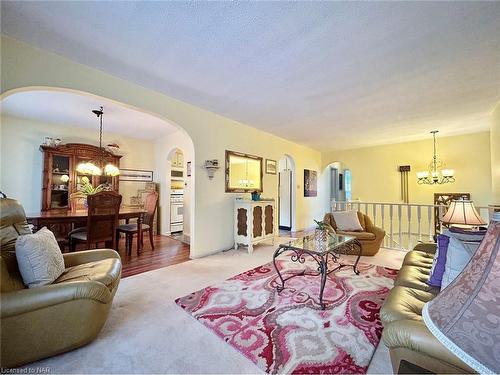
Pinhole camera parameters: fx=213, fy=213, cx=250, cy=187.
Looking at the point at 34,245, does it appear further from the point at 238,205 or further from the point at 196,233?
the point at 238,205

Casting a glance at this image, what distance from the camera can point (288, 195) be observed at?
6488 millimetres

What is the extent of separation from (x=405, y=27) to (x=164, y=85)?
2.70 m

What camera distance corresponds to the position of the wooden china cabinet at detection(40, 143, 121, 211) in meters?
4.33

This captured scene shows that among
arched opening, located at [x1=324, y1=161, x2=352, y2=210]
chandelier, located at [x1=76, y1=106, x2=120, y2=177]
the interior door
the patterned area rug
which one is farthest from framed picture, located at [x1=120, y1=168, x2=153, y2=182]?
arched opening, located at [x1=324, y1=161, x2=352, y2=210]

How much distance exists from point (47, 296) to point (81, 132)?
15.7 feet

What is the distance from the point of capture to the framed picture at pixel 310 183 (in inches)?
262

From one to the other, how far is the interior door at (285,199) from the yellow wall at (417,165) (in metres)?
1.72

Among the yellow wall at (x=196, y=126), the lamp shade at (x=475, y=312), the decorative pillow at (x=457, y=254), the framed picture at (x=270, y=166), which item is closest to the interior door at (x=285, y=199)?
the yellow wall at (x=196, y=126)

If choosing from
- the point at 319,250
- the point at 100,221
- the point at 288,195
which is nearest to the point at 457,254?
the point at 319,250

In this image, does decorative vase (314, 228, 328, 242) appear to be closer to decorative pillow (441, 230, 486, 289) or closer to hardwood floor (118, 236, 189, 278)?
decorative pillow (441, 230, 486, 289)

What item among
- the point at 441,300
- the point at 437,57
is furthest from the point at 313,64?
the point at 441,300

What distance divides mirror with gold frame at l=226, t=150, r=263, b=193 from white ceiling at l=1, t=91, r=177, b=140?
4.27 feet

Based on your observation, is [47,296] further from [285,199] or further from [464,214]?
[285,199]

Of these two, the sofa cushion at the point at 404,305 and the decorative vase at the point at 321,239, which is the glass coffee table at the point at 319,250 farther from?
→ the sofa cushion at the point at 404,305
